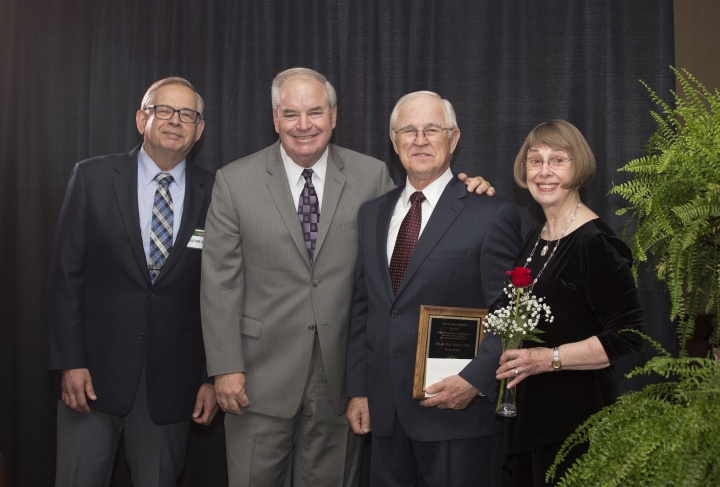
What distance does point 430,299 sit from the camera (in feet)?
8.52

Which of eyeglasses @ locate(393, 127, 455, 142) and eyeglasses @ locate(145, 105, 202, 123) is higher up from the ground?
eyeglasses @ locate(145, 105, 202, 123)

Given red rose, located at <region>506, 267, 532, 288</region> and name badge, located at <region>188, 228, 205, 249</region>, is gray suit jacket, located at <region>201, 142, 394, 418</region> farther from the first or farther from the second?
red rose, located at <region>506, 267, 532, 288</region>

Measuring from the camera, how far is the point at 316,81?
116 inches

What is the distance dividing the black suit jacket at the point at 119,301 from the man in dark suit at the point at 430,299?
2.63 feet

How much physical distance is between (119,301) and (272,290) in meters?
0.70

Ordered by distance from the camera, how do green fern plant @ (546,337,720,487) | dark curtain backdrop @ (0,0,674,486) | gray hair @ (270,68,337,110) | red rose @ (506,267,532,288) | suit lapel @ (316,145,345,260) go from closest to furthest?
green fern plant @ (546,337,720,487) → red rose @ (506,267,532,288) → suit lapel @ (316,145,345,260) → gray hair @ (270,68,337,110) → dark curtain backdrop @ (0,0,674,486)

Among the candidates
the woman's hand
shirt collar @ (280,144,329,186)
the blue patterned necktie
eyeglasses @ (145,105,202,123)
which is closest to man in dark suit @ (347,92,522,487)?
the woman's hand

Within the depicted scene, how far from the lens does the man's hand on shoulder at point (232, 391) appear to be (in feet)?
9.17

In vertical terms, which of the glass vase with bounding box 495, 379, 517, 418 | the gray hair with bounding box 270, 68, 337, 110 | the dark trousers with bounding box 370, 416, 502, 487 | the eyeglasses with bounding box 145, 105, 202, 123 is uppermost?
the gray hair with bounding box 270, 68, 337, 110

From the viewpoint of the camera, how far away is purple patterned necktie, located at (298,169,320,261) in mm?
2852

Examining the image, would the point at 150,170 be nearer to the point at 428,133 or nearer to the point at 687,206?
the point at 428,133

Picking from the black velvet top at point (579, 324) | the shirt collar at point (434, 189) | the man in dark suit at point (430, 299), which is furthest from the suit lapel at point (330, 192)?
the black velvet top at point (579, 324)

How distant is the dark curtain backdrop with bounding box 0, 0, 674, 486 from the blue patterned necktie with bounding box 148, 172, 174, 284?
3.31 ft

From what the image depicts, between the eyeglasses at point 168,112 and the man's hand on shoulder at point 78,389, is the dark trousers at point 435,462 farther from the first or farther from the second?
the eyeglasses at point 168,112
